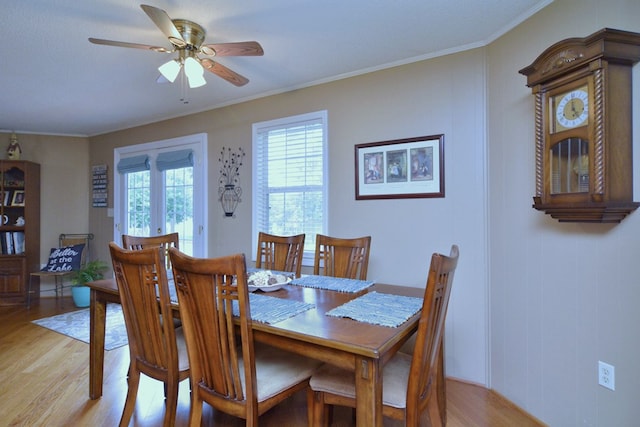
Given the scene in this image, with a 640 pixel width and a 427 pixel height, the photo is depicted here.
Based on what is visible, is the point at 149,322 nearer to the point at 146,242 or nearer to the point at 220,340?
the point at 220,340

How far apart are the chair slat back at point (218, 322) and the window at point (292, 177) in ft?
5.78

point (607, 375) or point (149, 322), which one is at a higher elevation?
point (149, 322)

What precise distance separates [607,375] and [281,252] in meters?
2.03

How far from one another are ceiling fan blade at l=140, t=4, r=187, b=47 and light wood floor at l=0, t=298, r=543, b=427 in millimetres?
2133

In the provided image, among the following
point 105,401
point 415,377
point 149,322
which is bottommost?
point 105,401

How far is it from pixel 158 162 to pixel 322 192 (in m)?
2.35

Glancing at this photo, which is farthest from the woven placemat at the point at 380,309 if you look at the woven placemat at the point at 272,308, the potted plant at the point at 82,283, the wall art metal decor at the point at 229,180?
the potted plant at the point at 82,283

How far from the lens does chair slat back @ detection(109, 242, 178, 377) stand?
4.99 ft

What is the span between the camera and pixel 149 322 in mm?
1597

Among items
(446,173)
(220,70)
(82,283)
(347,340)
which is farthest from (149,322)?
(82,283)

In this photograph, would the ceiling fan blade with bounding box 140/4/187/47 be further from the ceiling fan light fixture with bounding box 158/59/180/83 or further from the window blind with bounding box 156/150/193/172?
the window blind with bounding box 156/150/193/172

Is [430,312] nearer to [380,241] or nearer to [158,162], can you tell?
[380,241]

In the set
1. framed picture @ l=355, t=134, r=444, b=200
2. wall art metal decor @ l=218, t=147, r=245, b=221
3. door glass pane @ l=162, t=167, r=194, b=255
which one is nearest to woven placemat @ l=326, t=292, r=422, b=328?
framed picture @ l=355, t=134, r=444, b=200

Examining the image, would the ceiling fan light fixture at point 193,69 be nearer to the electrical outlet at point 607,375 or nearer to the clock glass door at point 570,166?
the clock glass door at point 570,166
